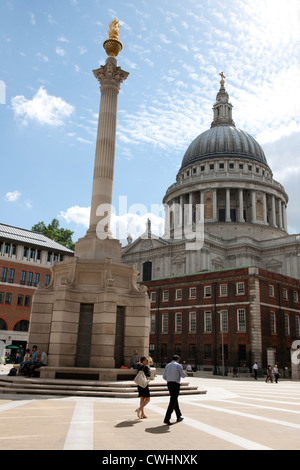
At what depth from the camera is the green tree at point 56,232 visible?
74.6 meters

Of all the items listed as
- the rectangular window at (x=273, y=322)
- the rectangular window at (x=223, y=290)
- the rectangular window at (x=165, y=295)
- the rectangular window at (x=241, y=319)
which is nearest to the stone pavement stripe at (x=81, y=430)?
the rectangular window at (x=241, y=319)

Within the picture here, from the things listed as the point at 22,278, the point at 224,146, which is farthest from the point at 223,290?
the point at 224,146

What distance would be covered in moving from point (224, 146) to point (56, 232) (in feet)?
168

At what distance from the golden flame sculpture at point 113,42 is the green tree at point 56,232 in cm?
5197

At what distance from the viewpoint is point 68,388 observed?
632 inches

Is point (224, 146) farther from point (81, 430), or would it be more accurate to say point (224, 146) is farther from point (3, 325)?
point (81, 430)

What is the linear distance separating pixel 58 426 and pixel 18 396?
21.2 ft

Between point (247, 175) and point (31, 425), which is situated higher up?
point (247, 175)

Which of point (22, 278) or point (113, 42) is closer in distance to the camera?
point (113, 42)

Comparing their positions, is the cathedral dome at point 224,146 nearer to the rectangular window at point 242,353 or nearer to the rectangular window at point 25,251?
the rectangular window at point 25,251

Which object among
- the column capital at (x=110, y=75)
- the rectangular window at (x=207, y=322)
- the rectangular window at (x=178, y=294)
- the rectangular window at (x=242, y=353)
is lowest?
the rectangular window at (x=242, y=353)

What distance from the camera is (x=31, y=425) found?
9445mm
